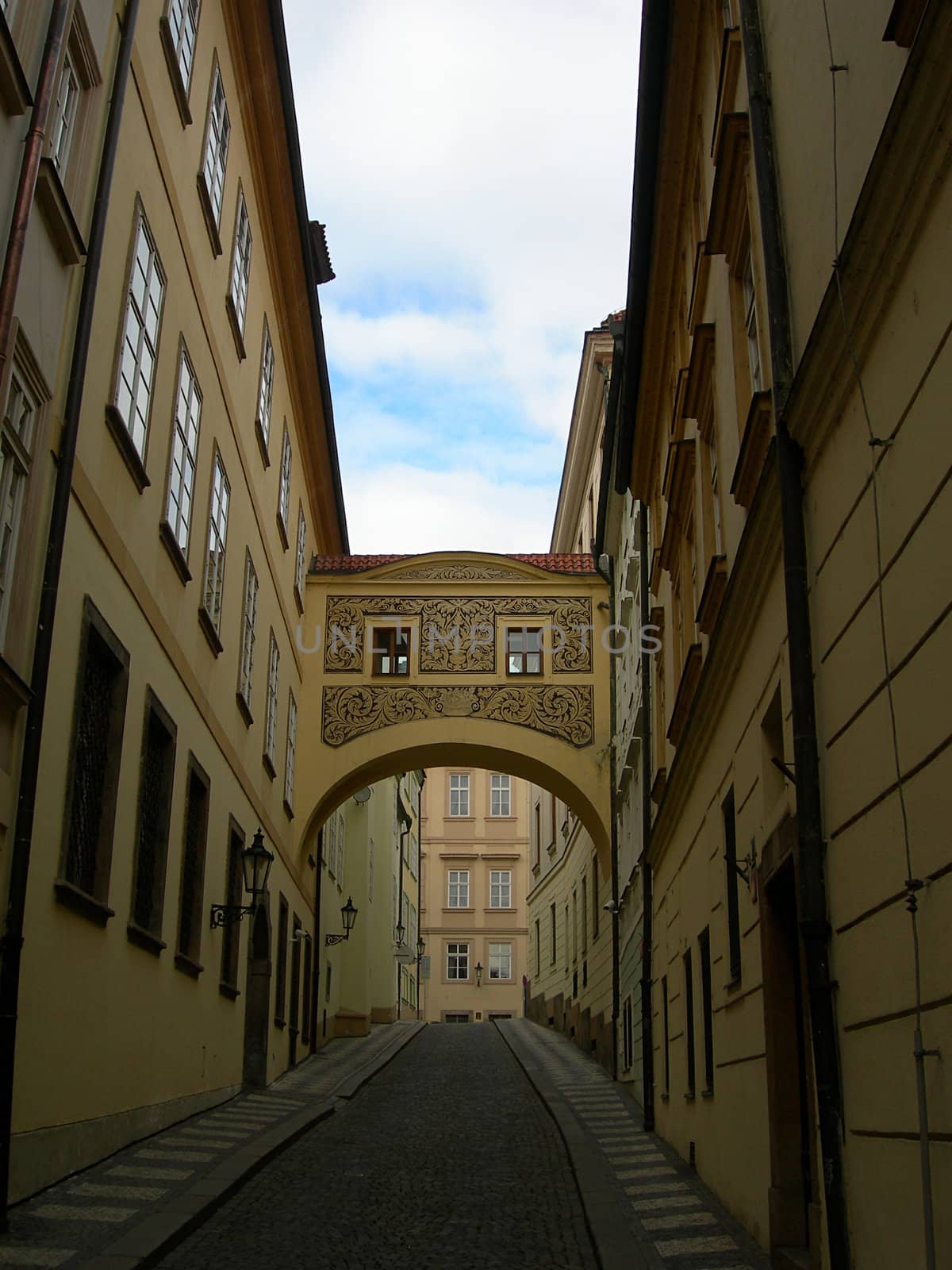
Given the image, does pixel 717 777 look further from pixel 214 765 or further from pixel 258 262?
pixel 258 262

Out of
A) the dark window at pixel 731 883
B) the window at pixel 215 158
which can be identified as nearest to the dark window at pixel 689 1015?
the dark window at pixel 731 883

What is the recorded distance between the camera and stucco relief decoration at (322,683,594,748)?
2264 centimetres

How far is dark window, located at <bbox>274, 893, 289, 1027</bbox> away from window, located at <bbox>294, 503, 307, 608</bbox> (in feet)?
15.9

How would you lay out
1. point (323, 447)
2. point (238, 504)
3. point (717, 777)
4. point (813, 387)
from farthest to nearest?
1. point (323, 447)
2. point (238, 504)
3. point (717, 777)
4. point (813, 387)

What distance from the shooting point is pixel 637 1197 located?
32.2 feet

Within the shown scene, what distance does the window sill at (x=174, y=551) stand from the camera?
1172 centimetres

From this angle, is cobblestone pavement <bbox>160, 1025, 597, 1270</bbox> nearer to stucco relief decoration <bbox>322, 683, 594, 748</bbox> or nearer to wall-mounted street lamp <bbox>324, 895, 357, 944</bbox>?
stucco relief decoration <bbox>322, 683, 594, 748</bbox>

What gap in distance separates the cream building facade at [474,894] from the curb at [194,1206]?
3974 cm

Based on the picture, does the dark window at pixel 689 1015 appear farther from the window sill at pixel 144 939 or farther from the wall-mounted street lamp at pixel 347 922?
the wall-mounted street lamp at pixel 347 922

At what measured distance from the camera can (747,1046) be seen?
336 inches

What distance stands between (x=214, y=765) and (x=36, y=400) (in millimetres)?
6914

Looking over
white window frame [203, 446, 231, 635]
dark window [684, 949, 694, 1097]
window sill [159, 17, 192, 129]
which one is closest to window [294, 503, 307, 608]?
white window frame [203, 446, 231, 635]

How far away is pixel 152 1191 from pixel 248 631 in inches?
345

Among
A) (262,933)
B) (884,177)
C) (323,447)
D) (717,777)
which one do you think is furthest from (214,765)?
(884,177)
